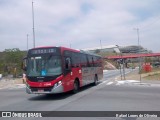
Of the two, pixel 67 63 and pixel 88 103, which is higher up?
pixel 67 63

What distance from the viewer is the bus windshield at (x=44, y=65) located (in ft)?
59.0

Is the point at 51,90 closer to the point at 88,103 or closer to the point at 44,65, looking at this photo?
the point at 44,65

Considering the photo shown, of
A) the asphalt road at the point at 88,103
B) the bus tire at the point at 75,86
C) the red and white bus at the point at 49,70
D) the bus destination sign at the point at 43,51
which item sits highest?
the bus destination sign at the point at 43,51

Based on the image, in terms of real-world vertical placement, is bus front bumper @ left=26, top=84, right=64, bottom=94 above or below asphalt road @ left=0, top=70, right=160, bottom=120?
above

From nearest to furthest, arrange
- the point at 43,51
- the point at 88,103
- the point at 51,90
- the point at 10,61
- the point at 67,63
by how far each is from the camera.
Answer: the point at 88,103 < the point at 51,90 < the point at 43,51 < the point at 67,63 < the point at 10,61

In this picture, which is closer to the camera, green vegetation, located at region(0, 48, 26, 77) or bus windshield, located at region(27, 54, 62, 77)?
bus windshield, located at region(27, 54, 62, 77)

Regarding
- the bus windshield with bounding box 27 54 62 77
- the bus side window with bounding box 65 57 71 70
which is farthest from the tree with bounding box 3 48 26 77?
the bus windshield with bounding box 27 54 62 77

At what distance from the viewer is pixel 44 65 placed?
18.1m

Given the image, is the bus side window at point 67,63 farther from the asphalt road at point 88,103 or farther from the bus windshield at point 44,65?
the asphalt road at point 88,103

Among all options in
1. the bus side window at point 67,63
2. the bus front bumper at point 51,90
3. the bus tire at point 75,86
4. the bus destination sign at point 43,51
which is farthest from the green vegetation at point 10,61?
the bus front bumper at point 51,90

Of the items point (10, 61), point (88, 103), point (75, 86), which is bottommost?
point (88, 103)

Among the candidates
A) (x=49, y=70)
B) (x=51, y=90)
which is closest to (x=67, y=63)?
(x=49, y=70)

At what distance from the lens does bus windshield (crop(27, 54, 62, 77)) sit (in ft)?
59.0

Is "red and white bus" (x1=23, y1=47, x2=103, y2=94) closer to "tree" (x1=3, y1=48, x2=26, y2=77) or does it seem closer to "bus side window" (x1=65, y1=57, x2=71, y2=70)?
"bus side window" (x1=65, y1=57, x2=71, y2=70)
